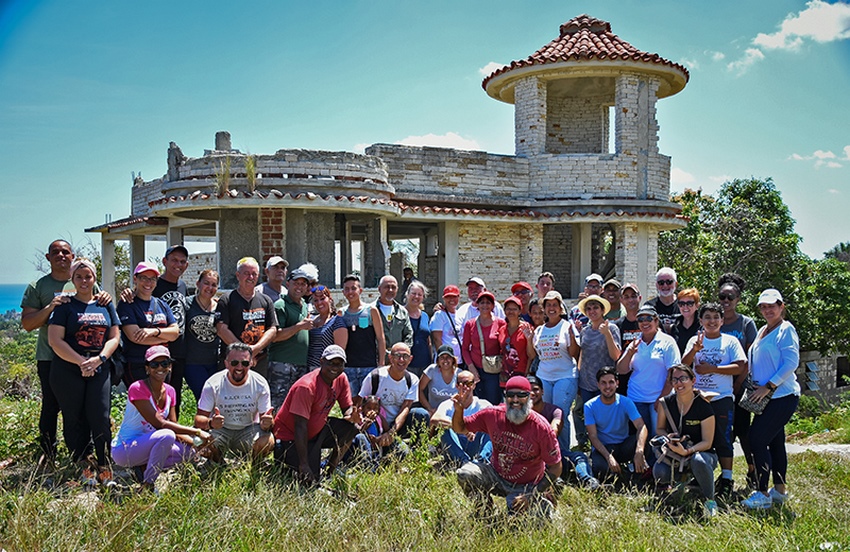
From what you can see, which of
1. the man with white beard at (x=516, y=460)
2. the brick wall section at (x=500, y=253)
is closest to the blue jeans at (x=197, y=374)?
the man with white beard at (x=516, y=460)

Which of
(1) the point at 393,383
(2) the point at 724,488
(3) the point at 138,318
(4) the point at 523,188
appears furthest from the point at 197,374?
(4) the point at 523,188

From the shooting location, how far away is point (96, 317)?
5906 millimetres

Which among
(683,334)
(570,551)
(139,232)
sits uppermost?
(139,232)

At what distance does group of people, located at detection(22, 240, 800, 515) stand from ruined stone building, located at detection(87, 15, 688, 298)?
5.66m

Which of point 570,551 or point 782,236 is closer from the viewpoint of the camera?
point 570,551

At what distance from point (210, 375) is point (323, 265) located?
5.95m

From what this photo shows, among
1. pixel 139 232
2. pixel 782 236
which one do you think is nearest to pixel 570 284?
pixel 782 236

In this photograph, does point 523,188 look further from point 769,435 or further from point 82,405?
point 82,405

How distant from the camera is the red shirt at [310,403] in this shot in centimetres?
595

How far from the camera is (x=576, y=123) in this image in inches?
711

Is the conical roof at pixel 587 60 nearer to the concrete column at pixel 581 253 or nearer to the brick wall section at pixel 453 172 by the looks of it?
the brick wall section at pixel 453 172

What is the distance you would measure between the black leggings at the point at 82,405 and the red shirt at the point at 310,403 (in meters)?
1.37

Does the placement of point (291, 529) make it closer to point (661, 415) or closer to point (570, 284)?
point (661, 415)

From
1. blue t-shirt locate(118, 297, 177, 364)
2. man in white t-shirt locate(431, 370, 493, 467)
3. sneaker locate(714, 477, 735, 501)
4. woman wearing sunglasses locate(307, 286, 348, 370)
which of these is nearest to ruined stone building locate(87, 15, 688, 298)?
woman wearing sunglasses locate(307, 286, 348, 370)
